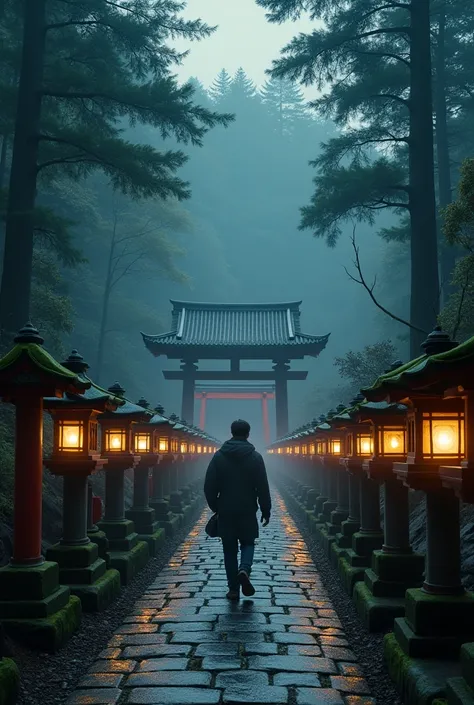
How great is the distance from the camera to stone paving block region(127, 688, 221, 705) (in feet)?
13.4

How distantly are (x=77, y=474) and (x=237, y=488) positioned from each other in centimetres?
151

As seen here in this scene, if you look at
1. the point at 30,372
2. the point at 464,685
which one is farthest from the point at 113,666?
the point at 464,685

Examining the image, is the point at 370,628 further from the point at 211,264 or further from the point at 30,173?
the point at 211,264

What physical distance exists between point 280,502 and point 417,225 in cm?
979

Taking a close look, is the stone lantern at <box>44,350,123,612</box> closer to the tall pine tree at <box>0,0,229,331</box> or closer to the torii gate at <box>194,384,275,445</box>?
the tall pine tree at <box>0,0,229,331</box>

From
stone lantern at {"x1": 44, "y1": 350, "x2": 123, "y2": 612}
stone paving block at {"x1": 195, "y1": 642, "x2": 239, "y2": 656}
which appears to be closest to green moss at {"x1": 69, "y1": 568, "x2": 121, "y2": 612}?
stone lantern at {"x1": 44, "y1": 350, "x2": 123, "y2": 612}

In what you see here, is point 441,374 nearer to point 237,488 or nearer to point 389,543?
point 389,543

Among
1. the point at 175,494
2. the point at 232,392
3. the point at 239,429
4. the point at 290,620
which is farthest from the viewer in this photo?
the point at 232,392

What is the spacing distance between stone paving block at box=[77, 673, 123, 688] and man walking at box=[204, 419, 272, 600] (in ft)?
7.28

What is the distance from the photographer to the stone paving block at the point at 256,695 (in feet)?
13.4

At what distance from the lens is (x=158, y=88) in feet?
46.6

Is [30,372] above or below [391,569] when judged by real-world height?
above

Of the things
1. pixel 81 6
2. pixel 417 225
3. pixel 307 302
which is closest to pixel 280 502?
pixel 417 225

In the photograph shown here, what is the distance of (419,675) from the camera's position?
408cm
